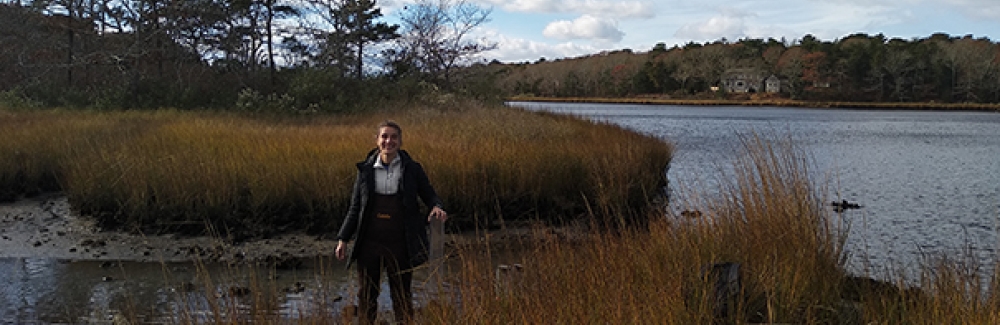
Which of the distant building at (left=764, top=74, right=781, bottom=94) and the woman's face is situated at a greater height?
the distant building at (left=764, top=74, right=781, bottom=94)

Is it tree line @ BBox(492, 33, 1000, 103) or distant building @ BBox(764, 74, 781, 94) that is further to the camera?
distant building @ BBox(764, 74, 781, 94)

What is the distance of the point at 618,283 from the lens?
429 centimetres

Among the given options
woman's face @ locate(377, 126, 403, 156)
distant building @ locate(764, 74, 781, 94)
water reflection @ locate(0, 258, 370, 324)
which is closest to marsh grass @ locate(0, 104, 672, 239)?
water reflection @ locate(0, 258, 370, 324)

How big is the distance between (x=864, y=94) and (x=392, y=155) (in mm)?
101949

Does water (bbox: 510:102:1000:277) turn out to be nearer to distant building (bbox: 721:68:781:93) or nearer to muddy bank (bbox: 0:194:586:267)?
muddy bank (bbox: 0:194:586:267)

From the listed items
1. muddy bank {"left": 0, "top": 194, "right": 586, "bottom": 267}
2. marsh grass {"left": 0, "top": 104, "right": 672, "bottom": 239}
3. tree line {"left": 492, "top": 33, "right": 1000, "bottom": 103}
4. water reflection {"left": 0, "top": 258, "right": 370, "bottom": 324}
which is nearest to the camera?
water reflection {"left": 0, "top": 258, "right": 370, "bottom": 324}

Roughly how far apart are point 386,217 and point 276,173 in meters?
5.31

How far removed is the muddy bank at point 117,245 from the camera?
327 inches

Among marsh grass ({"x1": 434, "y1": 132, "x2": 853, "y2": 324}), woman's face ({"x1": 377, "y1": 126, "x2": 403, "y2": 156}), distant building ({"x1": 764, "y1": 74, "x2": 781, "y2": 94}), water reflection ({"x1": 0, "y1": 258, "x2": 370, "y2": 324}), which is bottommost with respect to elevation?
water reflection ({"x1": 0, "y1": 258, "x2": 370, "y2": 324})

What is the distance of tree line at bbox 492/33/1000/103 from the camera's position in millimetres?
91312

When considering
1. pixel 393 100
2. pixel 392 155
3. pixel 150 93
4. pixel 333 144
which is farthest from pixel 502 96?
pixel 392 155

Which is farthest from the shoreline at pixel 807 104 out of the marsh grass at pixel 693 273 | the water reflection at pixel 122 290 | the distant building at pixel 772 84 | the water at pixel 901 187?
the marsh grass at pixel 693 273

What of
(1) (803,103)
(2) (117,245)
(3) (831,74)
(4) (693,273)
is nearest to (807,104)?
(1) (803,103)

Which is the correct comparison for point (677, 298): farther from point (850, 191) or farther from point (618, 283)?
point (850, 191)
